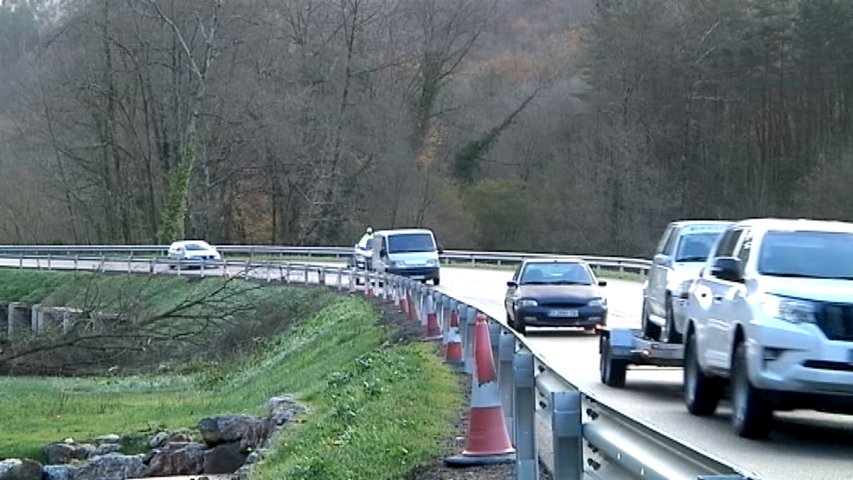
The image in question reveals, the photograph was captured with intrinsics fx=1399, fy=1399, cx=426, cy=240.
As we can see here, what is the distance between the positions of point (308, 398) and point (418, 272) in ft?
75.4

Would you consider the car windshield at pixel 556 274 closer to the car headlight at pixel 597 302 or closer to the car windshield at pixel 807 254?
the car headlight at pixel 597 302

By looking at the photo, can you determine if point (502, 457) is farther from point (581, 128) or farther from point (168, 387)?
point (581, 128)

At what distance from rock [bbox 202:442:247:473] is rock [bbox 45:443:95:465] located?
287 centimetres

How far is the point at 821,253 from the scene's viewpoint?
12.3 metres

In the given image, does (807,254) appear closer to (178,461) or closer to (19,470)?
(178,461)

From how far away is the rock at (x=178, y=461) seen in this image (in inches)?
907

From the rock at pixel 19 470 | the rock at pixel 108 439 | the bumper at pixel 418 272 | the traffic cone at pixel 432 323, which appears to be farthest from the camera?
the bumper at pixel 418 272

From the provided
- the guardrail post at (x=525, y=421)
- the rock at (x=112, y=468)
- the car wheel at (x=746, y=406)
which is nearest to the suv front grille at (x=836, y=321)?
A: the car wheel at (x=746, y=406)

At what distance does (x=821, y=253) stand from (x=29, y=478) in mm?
15228

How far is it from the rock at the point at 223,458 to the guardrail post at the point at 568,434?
1690 cm

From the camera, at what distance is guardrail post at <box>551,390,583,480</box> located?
252 inches

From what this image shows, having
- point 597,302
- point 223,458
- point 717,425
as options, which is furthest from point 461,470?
point 597,302

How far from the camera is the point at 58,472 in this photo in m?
23.6

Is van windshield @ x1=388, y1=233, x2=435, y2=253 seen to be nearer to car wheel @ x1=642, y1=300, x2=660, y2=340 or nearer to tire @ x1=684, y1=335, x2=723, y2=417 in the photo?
car wheel @ x1=642, y1=300, x2=660, y2=340
